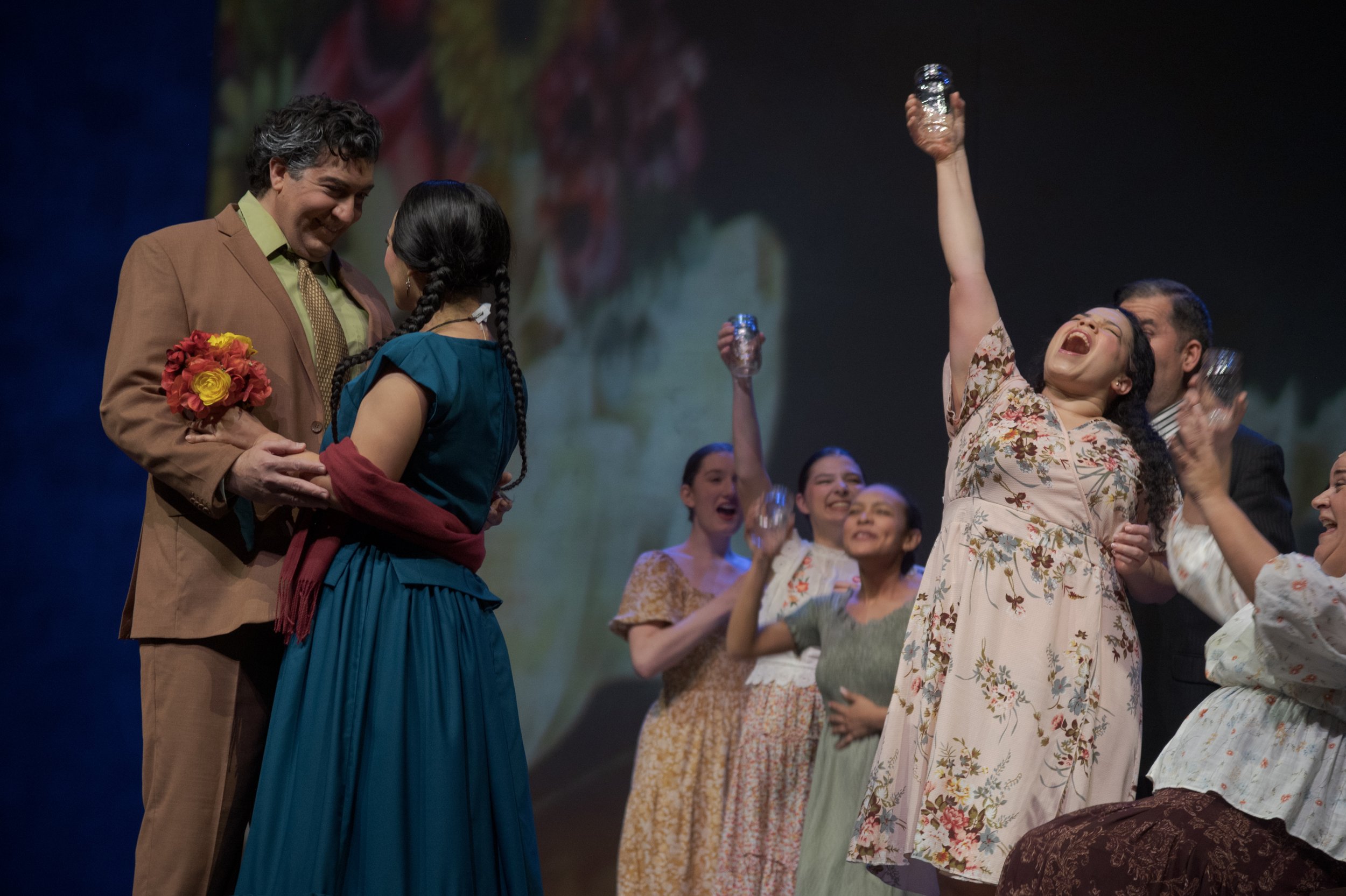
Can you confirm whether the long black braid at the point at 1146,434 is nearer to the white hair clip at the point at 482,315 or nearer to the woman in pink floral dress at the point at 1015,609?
the woman in pink floral dress at the point at 1015,609

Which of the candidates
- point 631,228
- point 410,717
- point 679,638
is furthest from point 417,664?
point 631,228

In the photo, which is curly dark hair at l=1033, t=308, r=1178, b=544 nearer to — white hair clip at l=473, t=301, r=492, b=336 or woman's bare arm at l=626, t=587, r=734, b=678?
white hair clip at l=473, t=301, r=492, b=336

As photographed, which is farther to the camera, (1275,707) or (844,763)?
(844,763)

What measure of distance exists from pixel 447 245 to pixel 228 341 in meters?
0.40

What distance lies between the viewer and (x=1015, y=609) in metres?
2.28

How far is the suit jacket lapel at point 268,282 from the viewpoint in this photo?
2189 millimetres

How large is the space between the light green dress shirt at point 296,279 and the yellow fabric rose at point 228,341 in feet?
0.62

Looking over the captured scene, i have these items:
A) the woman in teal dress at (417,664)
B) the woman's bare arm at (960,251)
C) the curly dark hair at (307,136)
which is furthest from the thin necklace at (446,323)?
the woman's bare arm at (960,251)

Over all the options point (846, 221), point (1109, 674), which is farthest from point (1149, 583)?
point (846, 221)

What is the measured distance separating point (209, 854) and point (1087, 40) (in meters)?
4.13

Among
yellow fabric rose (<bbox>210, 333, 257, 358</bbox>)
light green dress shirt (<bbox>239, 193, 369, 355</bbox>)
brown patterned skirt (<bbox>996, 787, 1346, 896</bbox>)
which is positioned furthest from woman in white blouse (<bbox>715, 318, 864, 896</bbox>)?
yellow fabric rose (<bbox>210, 333, 257, 358</bbox>)

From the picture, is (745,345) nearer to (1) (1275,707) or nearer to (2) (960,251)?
(2) (960,251)

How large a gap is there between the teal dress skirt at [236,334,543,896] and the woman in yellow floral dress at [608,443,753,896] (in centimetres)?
158

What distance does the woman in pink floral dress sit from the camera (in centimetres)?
221
